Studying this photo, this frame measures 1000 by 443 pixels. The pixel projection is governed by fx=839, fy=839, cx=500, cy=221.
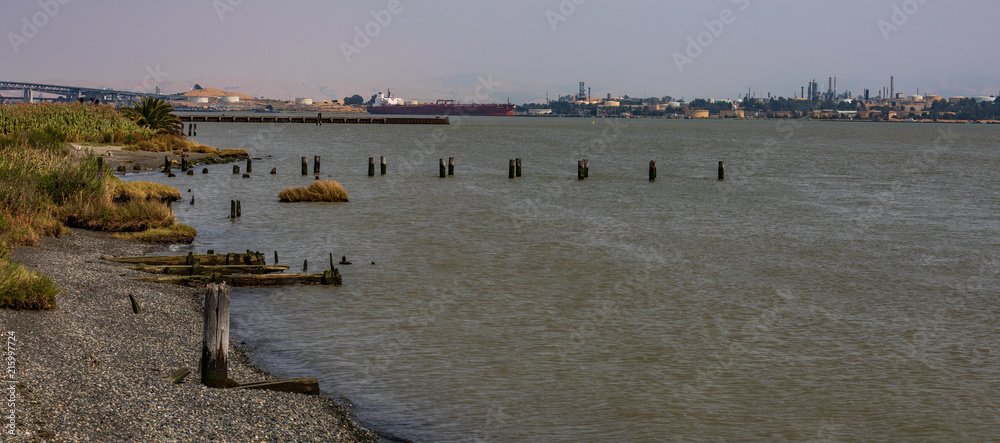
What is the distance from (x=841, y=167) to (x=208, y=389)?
6695 cm

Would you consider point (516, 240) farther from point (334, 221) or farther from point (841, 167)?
point (841, 167)

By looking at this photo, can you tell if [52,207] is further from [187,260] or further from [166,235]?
[187,260]

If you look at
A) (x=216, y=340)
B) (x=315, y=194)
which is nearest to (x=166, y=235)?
(x=315, y=194)

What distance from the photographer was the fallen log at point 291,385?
433 inches

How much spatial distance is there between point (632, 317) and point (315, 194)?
2214 cm

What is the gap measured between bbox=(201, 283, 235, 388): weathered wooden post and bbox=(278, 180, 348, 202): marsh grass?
1008 inches

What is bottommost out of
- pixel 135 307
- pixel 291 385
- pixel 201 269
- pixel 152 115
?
pixel 291 385

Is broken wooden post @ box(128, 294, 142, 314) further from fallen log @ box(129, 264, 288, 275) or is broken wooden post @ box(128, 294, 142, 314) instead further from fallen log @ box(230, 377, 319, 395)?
fallen log @ box(230, 377, 319, 395)

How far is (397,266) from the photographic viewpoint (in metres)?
22.0

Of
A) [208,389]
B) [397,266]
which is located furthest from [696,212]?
[208,389]

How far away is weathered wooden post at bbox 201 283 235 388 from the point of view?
A: 408 inches

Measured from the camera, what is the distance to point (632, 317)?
17.1 m

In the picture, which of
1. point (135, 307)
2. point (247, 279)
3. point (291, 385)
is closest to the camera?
point (291, 385)

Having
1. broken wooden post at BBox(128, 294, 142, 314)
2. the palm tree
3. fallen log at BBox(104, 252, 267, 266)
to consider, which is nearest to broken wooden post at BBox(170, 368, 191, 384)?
broken wooden post at BBox(128, 294, 142, 314)
